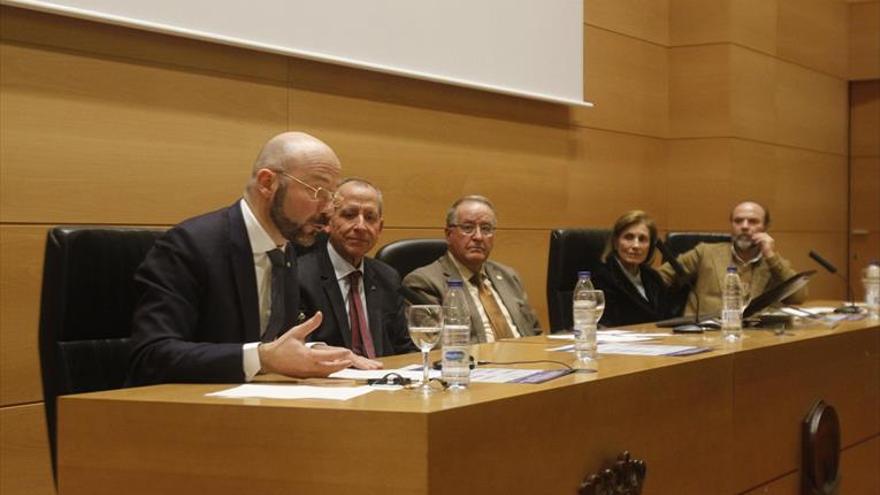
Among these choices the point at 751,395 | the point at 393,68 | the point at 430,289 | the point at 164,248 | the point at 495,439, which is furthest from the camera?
the point at 393,68

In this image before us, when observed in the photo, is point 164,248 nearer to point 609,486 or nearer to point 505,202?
point 609,486

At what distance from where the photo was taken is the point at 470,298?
4.59m

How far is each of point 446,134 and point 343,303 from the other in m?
2.26

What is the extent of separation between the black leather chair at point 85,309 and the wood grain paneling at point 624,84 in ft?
14.9

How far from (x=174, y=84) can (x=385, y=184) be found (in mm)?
1368

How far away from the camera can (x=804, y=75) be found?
29.6ft

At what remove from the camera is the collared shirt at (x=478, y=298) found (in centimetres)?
458

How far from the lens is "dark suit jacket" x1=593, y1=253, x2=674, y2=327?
525 centimetres

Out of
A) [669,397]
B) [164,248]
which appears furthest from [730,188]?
[164,248]

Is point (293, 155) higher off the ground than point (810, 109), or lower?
lower

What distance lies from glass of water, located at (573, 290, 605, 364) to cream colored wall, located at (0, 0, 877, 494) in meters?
1.76

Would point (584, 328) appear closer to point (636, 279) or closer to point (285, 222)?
point (285, 222)

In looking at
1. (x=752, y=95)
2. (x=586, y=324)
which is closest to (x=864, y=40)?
(x=752, y=95)

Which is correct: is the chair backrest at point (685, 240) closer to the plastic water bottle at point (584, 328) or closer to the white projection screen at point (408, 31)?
the white projection screen at point (408, 31)
